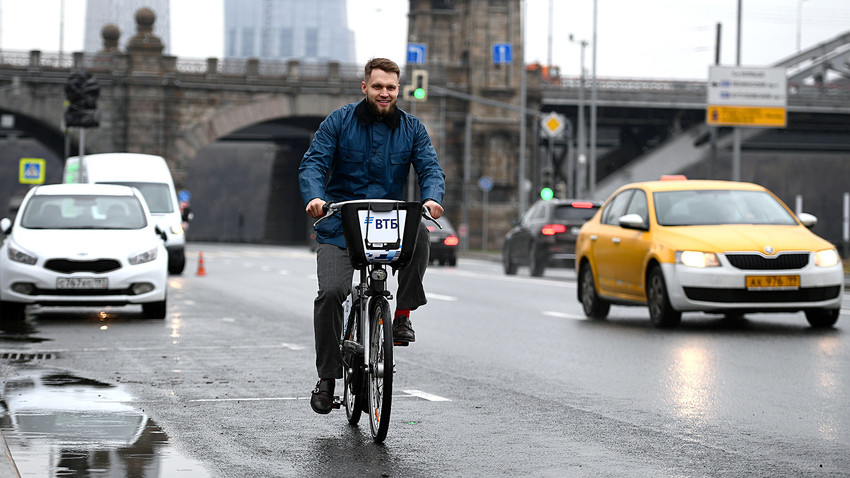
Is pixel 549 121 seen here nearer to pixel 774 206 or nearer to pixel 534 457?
pixel 774 206

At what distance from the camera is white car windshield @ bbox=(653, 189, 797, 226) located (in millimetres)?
14352

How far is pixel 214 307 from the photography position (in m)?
17.9

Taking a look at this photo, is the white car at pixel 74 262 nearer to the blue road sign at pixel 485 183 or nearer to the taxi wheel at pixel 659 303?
the taxi wheel at pixel 659 303

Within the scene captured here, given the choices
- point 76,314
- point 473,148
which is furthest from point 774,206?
point 473,148

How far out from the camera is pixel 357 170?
707 centimetres

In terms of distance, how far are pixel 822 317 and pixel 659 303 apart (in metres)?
1.56

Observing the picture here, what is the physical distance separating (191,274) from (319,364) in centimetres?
2184

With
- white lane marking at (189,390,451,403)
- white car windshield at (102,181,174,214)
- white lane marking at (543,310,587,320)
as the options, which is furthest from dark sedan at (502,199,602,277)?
white lane marking at (189,390,451,403)

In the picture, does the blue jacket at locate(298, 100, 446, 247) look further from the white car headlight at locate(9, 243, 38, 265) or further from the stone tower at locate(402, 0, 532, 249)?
the stone tower at locate(402, 0, 532, 249)

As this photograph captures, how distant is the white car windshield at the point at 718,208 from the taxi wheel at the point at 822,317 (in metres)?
0.92

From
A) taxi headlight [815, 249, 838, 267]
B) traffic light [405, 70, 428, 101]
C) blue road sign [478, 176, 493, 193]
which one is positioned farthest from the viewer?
blue road sign [478, 176, 493, 193]

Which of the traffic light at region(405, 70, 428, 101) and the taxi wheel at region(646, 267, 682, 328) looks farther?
the traffic light at region(405, 70, 428, 101)

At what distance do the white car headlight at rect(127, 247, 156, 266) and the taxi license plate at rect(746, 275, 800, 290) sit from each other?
20.2 feet

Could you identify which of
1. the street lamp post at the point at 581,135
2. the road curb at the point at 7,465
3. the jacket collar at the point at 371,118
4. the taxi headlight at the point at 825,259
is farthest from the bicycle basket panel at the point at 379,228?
the street lamp post at the point at 581,135
